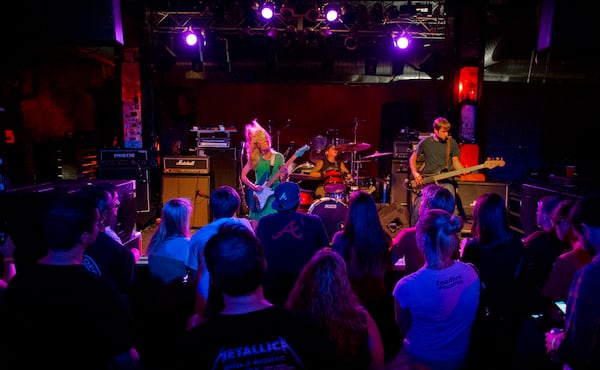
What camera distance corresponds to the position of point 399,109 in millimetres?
12453

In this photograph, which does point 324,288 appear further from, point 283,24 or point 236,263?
point 283,24

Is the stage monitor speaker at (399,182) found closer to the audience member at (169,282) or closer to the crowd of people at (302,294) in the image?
the crowd of people at (302,294)

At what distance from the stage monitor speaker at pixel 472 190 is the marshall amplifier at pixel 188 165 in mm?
4640

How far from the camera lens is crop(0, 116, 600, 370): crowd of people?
1.42 meters

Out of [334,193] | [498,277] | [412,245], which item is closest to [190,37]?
[334,193]

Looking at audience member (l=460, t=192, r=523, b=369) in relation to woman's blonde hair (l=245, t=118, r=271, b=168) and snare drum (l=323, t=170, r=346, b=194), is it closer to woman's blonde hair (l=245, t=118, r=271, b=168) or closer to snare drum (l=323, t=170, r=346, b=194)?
woman's blonde hair (l=245, t=118, r=271, b=168)

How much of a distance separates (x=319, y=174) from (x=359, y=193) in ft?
17.0

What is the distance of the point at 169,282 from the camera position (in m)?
3.24

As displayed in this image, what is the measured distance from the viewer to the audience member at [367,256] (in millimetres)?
3027

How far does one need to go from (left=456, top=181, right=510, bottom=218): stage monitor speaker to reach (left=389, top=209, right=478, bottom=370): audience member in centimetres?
561

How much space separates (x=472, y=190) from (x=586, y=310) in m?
6.02

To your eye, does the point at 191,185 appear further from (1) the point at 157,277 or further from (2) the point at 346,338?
(2) the point at 346,338

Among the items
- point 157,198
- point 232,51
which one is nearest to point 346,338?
point 157,198

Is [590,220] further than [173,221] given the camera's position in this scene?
No
